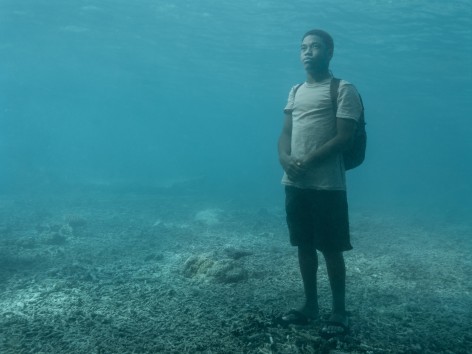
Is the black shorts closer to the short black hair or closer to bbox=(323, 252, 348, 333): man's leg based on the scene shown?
bbox=(323, 252, 348, 333): man's leg

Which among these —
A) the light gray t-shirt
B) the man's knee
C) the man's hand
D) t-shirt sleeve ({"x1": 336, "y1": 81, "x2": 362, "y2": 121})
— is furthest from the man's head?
the man's knee

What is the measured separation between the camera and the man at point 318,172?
393 centimetres

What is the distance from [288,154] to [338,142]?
0.69 meters

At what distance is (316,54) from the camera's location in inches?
165

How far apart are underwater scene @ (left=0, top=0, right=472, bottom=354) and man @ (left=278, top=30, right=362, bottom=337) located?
17.4 inches

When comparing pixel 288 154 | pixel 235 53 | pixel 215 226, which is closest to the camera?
pixel 288 154

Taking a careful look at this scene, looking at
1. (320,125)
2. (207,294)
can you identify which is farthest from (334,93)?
(207,294)

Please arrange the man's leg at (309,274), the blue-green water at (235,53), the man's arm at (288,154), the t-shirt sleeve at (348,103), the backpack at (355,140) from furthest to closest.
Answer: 1. the blue-green water at (235,53)
2. the man's leg at (309,274)
3. the man's arm at (288,154)
4. the backpack at (355,140)
5. the t-shirt sleeve at (348,103)

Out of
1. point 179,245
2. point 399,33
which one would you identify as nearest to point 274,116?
point 399,33

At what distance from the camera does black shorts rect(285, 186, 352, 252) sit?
13.1 ft

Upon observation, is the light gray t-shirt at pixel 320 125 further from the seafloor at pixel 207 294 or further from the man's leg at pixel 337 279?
the seafloor at pixel 207 294

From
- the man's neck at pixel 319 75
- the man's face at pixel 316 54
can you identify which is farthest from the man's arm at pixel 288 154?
the man's face at pixel 316 54

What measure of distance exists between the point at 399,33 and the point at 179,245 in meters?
18.9

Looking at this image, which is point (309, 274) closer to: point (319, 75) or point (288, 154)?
point (288, 154)
